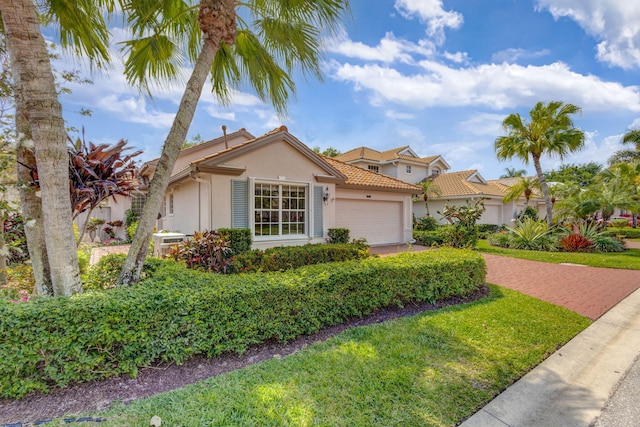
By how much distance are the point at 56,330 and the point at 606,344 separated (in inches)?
301

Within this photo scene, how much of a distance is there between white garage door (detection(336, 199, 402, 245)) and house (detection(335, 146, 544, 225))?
823 cm

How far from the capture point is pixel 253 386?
3105 millimetres

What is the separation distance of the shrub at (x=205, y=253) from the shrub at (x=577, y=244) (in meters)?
16.6

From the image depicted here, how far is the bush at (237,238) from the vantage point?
8797 millimetres

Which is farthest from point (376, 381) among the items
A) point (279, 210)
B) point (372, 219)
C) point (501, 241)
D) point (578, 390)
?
point (501, 241)

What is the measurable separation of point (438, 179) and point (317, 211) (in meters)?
18.9

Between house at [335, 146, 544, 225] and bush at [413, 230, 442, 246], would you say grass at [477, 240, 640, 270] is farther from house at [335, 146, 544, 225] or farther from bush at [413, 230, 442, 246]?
house at [335, 146, 544, 225]

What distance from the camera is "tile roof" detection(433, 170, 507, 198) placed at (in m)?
22.6

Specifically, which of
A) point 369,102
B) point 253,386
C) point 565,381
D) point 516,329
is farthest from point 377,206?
point 253,386

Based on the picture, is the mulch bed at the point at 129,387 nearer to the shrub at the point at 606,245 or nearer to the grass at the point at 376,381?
the grass at the point at 376,381

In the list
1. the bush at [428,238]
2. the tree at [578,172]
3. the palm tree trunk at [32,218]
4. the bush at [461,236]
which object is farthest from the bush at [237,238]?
the tree at [578,172]

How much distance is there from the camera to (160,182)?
4594 mm

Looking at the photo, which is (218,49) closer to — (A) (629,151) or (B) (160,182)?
(B) (160,182)

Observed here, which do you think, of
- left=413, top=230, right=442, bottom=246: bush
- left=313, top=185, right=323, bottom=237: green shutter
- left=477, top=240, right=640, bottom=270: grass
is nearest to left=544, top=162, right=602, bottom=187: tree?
left=477, top=240, right=640, bottom=270: grass
